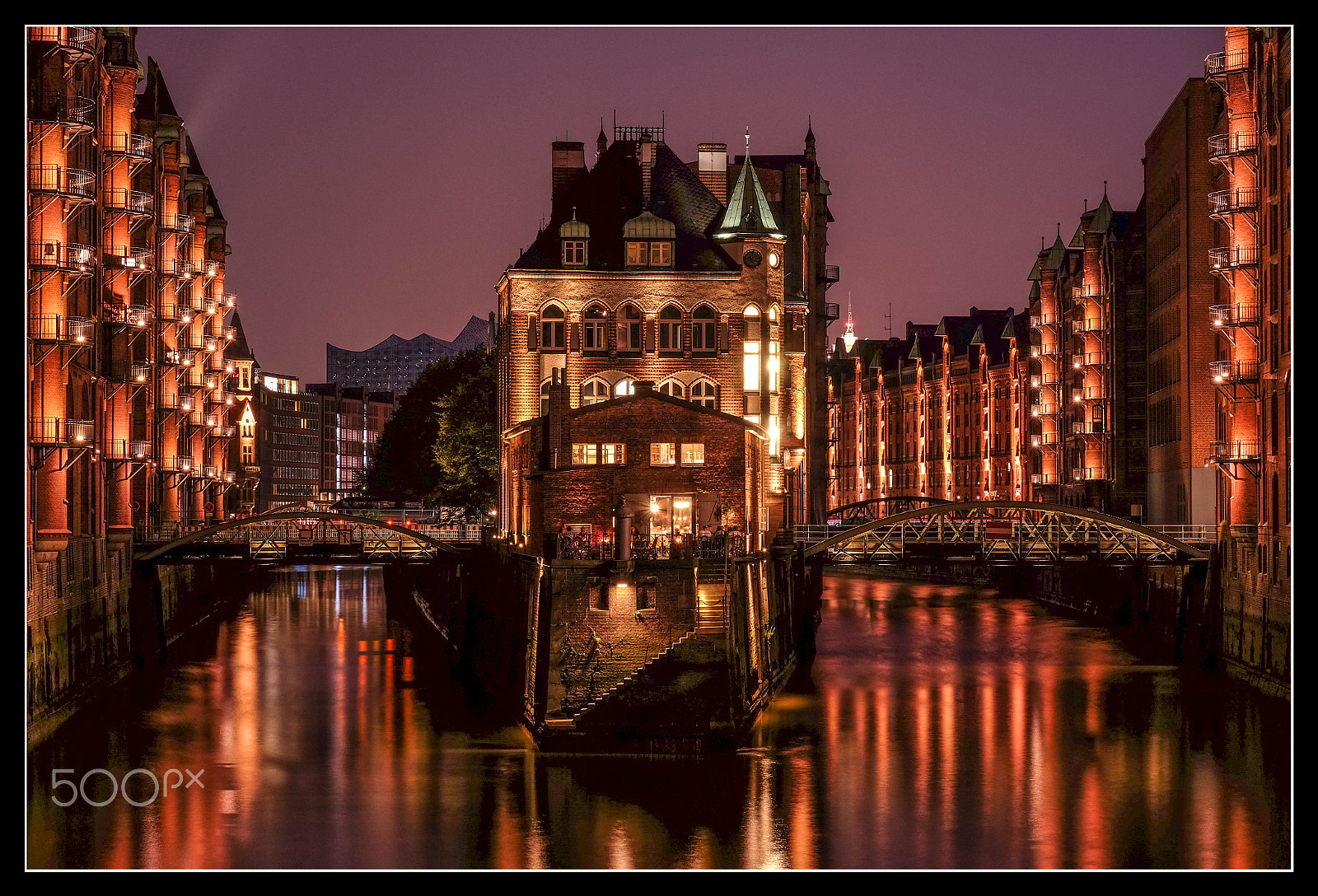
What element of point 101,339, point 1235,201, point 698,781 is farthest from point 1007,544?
point 101,339

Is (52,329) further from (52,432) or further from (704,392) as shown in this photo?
(704,392)

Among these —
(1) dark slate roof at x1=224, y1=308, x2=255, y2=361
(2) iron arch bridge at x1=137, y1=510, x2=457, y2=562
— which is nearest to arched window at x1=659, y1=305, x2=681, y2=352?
(2) iron arch bridge at x1=137, y1=510, x2=457, y2=562

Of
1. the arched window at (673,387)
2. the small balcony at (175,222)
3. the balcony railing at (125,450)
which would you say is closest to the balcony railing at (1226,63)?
the arched window at (673,387)

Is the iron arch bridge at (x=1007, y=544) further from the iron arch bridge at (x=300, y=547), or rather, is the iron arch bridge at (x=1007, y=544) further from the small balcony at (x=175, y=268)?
the small balcony at (x=175, y=268)

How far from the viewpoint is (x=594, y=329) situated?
7144 centimetres

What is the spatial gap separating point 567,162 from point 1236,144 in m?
28.2

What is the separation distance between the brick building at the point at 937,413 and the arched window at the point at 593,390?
6562 centimetres

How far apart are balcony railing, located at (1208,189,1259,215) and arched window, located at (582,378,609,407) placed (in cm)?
2315

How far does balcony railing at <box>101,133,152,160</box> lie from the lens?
66.5m

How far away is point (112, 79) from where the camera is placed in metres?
67.6
